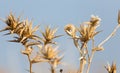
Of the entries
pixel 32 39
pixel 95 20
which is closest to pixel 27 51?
pixel 32 39

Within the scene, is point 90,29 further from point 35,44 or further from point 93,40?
point 35,44

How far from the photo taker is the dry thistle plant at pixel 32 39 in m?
1.93

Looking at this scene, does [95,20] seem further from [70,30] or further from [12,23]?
[12,23]

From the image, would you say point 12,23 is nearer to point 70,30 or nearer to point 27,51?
point 27,51

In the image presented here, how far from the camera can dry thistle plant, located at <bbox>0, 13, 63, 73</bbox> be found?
193cm

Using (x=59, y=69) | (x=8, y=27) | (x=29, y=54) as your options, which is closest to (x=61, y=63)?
(x=59, y=69)

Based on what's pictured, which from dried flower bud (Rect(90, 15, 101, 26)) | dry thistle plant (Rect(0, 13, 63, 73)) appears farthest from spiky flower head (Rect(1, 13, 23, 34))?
dried flower bud (Rect(90, 15, 101, 26))

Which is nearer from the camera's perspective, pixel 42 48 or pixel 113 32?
pixel 42 48

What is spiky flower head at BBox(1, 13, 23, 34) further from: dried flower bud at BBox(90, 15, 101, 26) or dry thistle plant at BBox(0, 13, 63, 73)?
dried flower bud at BBox(90, 15, 101, 26)

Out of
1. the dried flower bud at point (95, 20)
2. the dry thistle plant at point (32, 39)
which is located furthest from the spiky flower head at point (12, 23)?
the dried flower bud at point (95, 20)

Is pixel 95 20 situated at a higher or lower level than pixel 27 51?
higher

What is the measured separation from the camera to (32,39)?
1983 mm

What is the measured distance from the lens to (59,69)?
1983mm

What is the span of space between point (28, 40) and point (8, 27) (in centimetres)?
11
